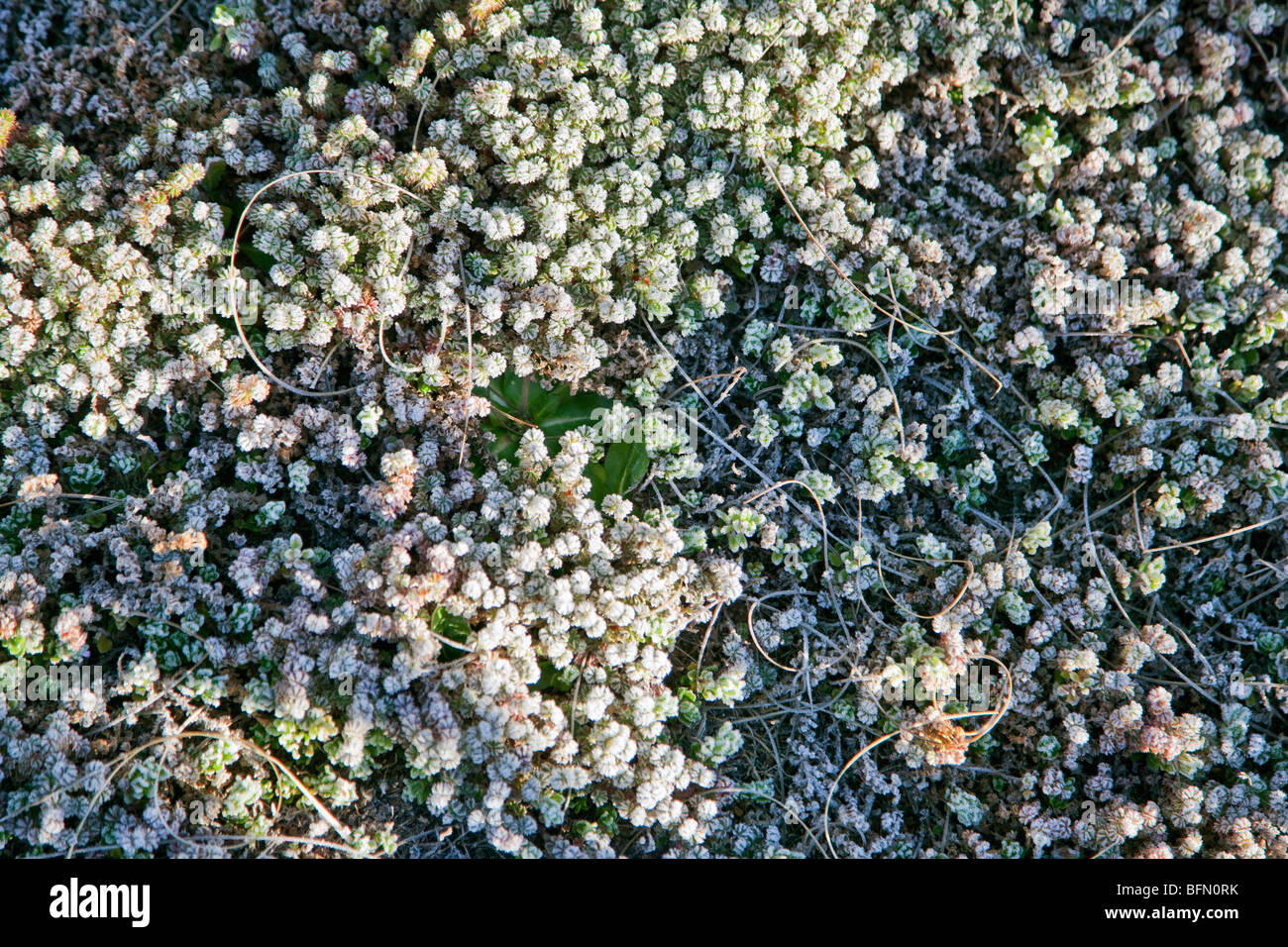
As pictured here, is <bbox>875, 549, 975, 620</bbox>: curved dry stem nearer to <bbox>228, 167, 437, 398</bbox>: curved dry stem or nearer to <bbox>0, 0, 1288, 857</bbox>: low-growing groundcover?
<bbox>0, 0, 1288, 857</bbox>: low-growing groundcover

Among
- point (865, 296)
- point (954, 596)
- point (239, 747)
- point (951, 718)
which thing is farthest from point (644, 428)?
point (239, 747)

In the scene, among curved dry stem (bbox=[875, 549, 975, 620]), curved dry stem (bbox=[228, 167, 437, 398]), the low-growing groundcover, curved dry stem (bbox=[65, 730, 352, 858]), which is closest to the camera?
curved dry stem (bbox=[65, 730, 352, 858])

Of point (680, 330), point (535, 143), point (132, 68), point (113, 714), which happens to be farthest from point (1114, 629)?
point (132, 68)

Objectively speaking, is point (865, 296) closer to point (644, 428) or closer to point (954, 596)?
point (644, 428)

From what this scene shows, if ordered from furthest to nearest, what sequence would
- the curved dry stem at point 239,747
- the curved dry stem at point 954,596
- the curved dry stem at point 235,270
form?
1. the curved dry stem at point 954,596
2. the curved dry stem at point 235,270
3. the curved dry stem at point 239,747

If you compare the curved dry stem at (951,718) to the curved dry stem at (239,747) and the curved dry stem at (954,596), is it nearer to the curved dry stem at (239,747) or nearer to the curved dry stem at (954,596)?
the curved dry stem at (954,596)

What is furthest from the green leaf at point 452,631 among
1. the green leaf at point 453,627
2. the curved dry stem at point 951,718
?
the curved dry stem at point 951,718

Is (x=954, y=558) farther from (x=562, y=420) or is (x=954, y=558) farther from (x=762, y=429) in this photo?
(x=562, y=420)

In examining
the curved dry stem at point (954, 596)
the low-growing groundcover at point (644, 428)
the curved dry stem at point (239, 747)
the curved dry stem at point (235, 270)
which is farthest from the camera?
the curved dry stem at point (954, 596)

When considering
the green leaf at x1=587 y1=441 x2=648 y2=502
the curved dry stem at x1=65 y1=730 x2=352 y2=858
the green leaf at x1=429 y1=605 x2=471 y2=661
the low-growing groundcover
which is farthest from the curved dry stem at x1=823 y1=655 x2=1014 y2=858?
the curved dry stem at x1=65 y1=730 x2=352 y2=858
